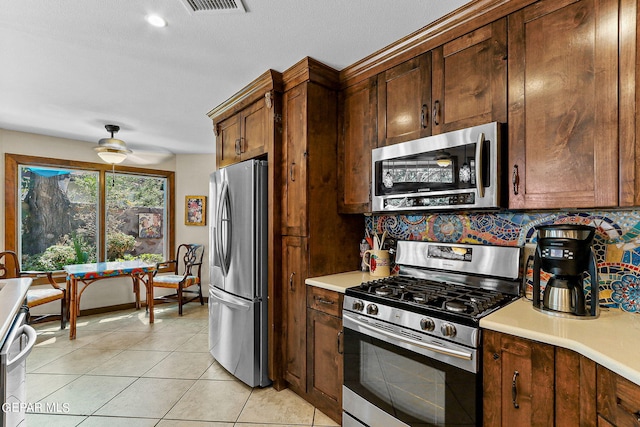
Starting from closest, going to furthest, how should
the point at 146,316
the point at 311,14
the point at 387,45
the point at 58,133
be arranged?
the point at 311,14
the point at 387,45
the point at 58,133
the point at 146,316

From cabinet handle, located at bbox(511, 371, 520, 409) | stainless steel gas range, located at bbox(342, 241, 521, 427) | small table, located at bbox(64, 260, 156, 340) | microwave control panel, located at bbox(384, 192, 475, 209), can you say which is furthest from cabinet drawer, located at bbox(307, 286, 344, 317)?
small table, located at bbox(64, 260, 156, 340)

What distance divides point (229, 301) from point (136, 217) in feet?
10.8

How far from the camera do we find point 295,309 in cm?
240

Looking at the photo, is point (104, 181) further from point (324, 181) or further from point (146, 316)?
point (324, 181)

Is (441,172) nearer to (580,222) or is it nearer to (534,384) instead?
(580,222)

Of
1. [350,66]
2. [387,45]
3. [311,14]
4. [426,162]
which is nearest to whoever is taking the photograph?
[311,14]

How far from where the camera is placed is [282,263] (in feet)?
8.32

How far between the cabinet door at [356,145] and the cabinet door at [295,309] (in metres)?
0.49

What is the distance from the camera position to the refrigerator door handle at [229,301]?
2.54 m

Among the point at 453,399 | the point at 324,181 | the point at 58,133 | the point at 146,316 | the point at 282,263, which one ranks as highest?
the point at 58,133

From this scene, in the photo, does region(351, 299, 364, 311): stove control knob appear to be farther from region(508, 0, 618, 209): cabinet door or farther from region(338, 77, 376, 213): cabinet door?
region(508, 0, 618, 209): cabinet door

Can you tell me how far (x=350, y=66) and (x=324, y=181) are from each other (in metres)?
0.86

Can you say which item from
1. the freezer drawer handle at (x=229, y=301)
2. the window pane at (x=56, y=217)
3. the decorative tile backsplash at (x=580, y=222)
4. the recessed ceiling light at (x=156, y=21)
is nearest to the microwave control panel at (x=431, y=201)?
the decorative tile backsplash at (x=580, y=222)

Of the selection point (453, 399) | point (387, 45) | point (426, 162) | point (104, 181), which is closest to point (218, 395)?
point (453, 399)
